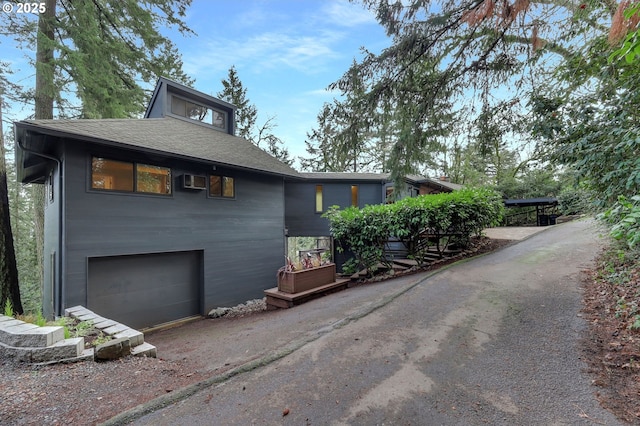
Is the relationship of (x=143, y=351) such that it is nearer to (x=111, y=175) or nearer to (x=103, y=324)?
(x=103, y=324)

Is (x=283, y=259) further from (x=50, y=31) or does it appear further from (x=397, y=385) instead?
(x=50, y=31)

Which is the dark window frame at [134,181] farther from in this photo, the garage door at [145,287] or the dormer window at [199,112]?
the dormer window at [199,112]

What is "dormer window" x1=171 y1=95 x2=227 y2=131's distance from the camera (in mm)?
10125

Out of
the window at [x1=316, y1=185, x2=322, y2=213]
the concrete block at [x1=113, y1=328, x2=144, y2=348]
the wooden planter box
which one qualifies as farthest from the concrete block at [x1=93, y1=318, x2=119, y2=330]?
the window at [x1=316, y1=185, x2=322, y2=213]

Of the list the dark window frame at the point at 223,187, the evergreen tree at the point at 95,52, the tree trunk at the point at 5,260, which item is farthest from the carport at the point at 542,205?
the tree trunk at the point at 5,260

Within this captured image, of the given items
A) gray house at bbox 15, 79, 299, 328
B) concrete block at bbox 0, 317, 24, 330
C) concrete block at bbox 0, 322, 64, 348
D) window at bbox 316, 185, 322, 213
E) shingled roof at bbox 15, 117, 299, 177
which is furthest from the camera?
window at bbox 316, 185, 322, 213

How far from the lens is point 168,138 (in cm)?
757

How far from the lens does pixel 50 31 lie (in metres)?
8.65

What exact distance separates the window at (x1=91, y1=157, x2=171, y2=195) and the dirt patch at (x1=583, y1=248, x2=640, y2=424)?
8294 mm

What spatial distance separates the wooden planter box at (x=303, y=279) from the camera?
690 cm

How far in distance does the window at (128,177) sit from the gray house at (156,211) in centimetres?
2

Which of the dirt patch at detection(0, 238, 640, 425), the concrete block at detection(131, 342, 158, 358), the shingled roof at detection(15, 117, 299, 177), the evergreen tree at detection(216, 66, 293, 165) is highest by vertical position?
the evergreen tree at detection(216, 66, 293, 165)

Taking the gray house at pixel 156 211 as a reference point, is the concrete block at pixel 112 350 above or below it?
below

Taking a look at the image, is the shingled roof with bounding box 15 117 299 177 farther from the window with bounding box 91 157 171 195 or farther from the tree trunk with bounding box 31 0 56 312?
the tree trunk with bounding box 31 0 56 312
